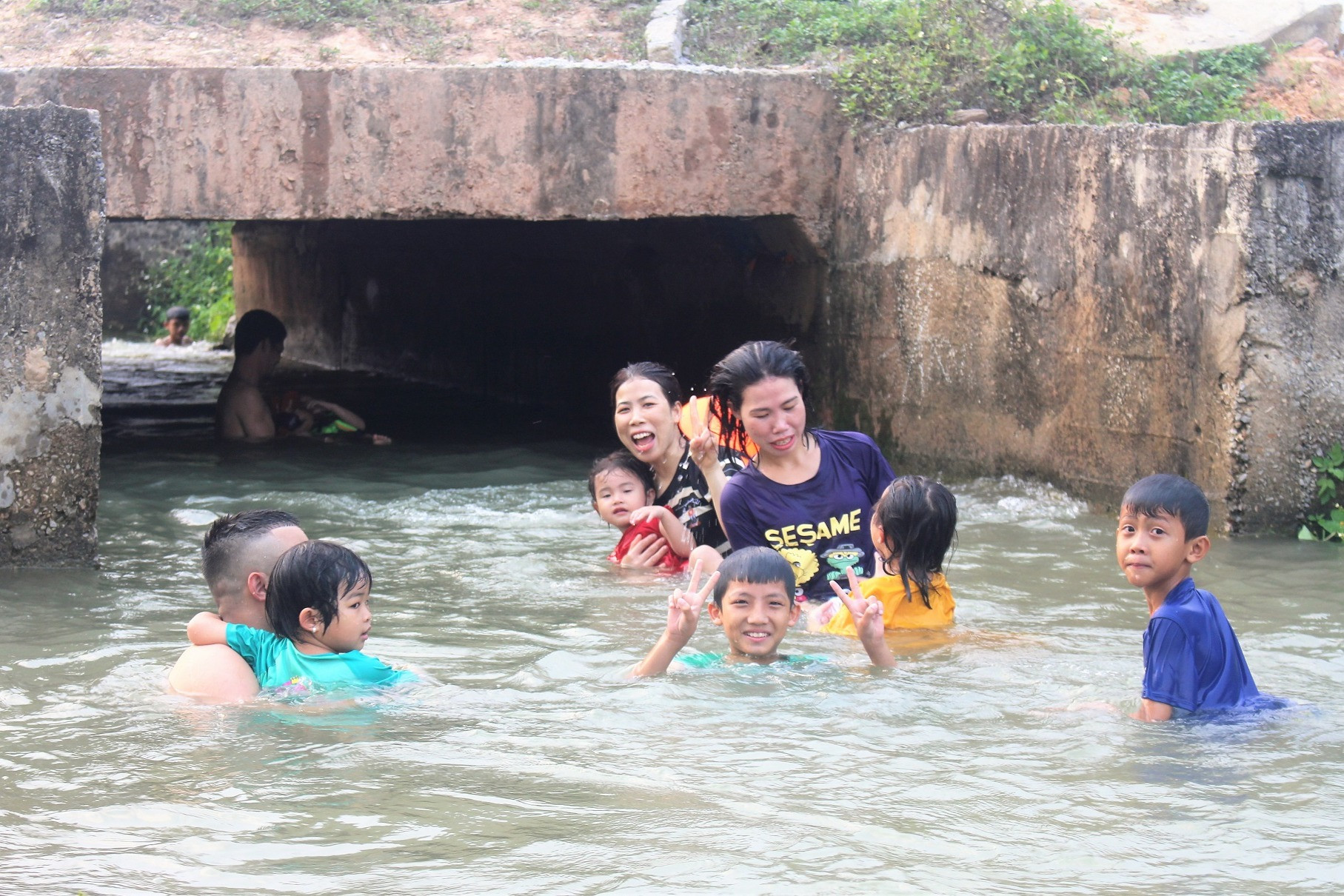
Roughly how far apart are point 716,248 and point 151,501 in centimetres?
424

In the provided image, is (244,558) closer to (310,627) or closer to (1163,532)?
(310,627)

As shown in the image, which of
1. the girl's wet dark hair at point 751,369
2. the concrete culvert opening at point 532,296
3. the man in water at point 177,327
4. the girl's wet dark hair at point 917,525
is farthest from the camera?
the man in water at point 177,327

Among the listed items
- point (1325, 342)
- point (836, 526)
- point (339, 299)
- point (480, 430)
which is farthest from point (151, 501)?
point (339, 299)

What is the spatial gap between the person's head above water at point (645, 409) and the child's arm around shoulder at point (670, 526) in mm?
245

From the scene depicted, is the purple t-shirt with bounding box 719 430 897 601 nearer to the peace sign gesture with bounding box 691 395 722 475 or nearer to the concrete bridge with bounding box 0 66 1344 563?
the peace sign gesture with bounding box 691 395 722 475

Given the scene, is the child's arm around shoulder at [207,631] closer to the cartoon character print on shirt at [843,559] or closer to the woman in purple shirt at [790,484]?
the woman in purple shirt at [790,484]

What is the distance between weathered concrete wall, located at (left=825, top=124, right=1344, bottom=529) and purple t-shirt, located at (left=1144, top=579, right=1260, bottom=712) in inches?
110

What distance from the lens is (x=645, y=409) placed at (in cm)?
579

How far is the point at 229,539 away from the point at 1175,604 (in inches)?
98.2

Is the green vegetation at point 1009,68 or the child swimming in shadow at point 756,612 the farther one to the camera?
the green vegetation at point 1009,68

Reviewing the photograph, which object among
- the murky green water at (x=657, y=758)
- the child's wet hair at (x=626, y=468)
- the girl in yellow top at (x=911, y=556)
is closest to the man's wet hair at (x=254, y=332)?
the murky green water at (x=657, y=758)

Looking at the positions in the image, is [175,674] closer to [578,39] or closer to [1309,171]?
[1309,171]

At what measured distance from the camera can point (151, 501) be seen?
8109mm

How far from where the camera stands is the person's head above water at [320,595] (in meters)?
3.97
